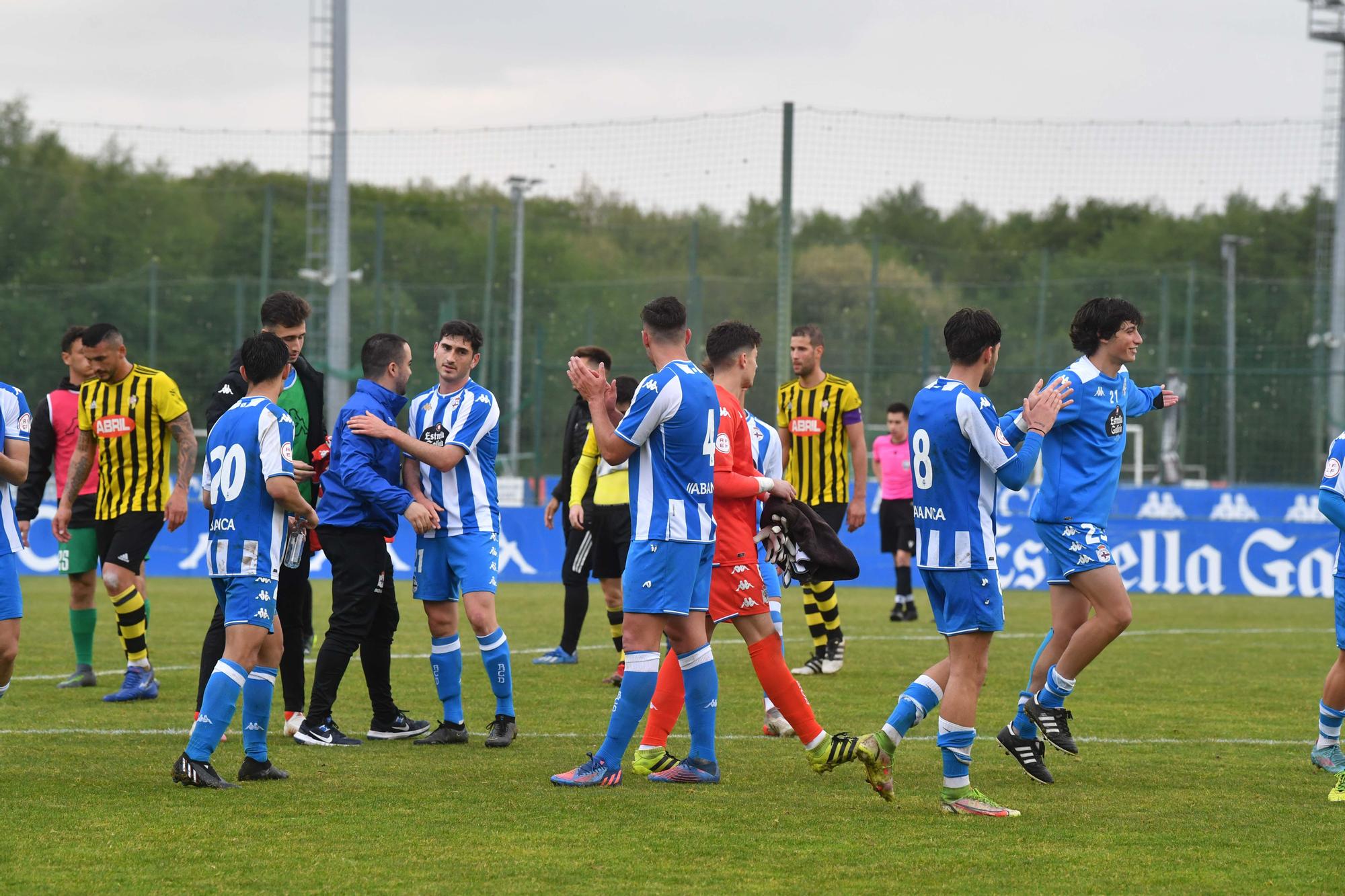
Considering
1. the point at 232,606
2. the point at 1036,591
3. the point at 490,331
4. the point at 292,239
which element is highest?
the point at 292,239

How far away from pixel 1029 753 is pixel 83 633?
6238 mm

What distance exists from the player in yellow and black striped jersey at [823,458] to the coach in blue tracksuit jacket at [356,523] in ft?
12.3

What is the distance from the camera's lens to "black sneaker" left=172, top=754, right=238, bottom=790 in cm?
621

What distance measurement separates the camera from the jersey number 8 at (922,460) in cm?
588

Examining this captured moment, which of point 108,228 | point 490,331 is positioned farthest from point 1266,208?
point 108,228

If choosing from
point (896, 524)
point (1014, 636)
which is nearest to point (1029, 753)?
point (1014, 636)

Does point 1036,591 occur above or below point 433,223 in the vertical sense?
below

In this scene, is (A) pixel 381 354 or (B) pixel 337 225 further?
(B) pixel 337 225

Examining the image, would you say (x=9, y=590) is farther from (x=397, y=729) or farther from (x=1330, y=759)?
(x=1330, y=759)

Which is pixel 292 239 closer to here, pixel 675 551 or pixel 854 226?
pixel 854 226

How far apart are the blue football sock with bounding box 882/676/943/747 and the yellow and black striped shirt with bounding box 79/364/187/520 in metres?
5.02

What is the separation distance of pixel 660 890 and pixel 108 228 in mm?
38515

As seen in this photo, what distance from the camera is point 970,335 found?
19.4 feet

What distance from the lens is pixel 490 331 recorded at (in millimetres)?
31609
